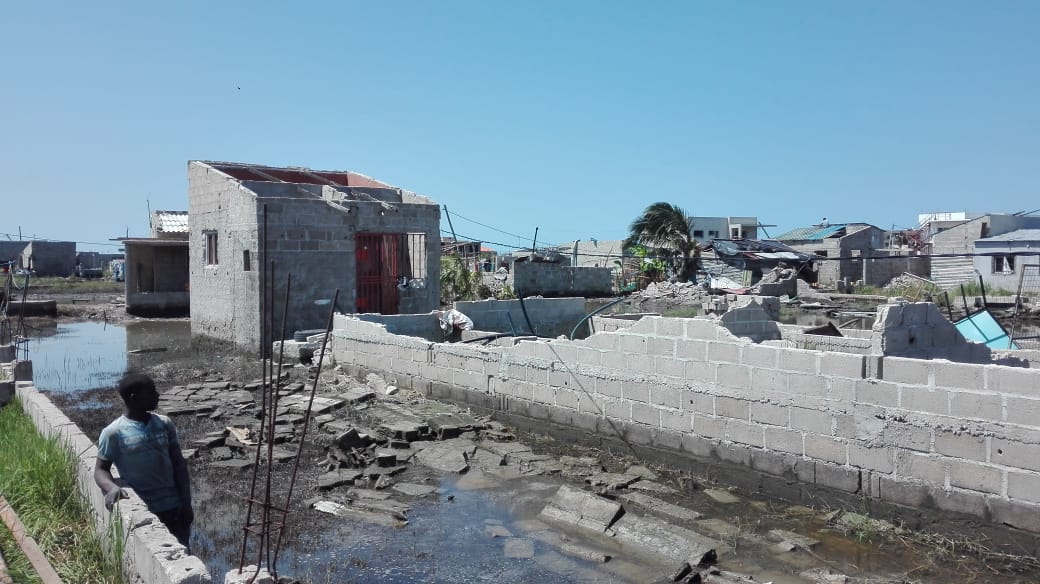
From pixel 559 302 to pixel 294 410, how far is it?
8.10 m

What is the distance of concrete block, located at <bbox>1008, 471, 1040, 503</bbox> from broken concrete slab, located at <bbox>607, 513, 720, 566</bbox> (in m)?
2.43

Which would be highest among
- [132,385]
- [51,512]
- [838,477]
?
[132,385]

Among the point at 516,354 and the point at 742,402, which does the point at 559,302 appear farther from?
the point at 742,402

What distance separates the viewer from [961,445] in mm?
6594

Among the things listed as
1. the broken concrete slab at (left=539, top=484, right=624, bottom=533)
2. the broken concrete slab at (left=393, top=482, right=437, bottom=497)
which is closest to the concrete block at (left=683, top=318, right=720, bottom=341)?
the broken concrete slab at (left=539, top=484, right=624, bottom=533)

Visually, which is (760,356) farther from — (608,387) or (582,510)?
(582,510)

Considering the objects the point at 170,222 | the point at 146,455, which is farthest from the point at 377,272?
the point at 146,455

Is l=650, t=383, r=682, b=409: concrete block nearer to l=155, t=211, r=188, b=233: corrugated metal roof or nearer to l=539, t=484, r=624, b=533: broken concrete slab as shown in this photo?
l=539, t=484, r=624, b=533: broken concrete slab

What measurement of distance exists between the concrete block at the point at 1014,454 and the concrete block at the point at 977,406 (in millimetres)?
199

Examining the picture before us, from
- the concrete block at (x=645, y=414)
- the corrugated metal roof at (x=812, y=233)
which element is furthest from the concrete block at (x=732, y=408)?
the corrugated metal roof at (x=812, y=233)

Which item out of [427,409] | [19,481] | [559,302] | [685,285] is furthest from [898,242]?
[19,481]

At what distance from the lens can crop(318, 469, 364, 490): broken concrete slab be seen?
845cm

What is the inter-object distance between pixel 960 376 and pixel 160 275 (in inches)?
1163

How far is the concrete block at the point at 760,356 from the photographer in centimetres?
802
